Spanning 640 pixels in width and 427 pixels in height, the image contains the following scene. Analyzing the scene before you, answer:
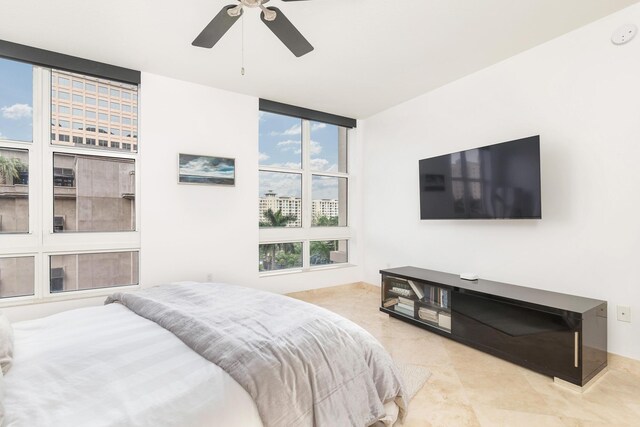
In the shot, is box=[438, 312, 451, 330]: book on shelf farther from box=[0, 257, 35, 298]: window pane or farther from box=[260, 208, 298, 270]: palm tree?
box=[0, 257, 35, 298]: window pane

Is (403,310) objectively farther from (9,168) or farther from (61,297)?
(9,168)

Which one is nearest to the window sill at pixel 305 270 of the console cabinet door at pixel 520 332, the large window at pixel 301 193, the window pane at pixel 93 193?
the large window at pixel 301 193

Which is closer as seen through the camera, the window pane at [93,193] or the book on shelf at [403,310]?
the window pane at [93,193]

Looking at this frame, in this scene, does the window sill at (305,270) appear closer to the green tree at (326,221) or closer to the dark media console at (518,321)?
the green tree at (326,221)

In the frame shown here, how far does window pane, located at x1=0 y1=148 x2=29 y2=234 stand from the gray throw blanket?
76.7 inches

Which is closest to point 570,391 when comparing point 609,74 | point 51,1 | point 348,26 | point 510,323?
point 510,323

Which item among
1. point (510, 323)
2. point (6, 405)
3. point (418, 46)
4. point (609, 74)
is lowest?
point (510, 323)

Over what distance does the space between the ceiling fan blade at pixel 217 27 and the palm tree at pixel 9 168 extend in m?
2.16

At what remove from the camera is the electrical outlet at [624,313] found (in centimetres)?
227

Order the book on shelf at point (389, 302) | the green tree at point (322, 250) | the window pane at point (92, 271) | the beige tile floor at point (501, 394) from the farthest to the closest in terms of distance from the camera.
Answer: the green tree at point (322, 250), the book on shelf at point (389, 302), the window pane at point (92, 271), the beige tile floor at point (501, 394)

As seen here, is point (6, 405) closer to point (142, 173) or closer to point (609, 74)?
point (142, 173)

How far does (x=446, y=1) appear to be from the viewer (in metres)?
2.22

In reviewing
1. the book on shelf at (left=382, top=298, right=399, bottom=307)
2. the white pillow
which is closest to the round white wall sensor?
the book on shelf at (left=382, top=298, right=399, bottom=307)

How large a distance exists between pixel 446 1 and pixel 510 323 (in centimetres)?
240
